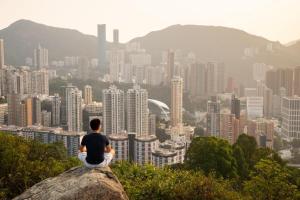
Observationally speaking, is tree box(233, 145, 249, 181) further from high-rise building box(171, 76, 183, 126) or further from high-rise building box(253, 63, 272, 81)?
high-rise building box(253, 63, 272, 81)

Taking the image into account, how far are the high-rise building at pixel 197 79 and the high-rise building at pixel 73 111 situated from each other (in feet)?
47.9

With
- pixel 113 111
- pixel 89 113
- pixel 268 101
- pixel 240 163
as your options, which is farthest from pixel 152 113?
A: pixel 240 163

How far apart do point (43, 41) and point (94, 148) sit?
175 feet

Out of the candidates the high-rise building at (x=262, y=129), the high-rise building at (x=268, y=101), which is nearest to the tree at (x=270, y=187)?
the high-rise building at (x=262, y=129)

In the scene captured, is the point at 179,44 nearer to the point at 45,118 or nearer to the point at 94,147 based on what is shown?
the point at 45,118

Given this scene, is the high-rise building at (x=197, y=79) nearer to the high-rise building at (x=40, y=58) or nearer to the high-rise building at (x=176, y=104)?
the high-rise building at (x=176, y=104)

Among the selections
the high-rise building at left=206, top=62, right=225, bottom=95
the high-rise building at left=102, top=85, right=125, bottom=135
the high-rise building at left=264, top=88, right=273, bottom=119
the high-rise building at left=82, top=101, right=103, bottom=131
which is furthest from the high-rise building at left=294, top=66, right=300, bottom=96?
the high-rise building at left=102, top=85, right=125, bottom=135

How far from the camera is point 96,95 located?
2914 cm

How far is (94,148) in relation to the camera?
2.56 m

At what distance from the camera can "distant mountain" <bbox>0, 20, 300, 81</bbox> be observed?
151 ft

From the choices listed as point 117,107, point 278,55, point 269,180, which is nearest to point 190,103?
point 117,107

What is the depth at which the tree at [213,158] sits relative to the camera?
7.22 meters

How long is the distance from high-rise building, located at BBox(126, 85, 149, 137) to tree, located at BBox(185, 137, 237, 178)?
1077cm

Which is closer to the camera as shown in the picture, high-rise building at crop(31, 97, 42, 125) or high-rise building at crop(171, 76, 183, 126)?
high-rise building at crop(31, 97, 42, 125)
